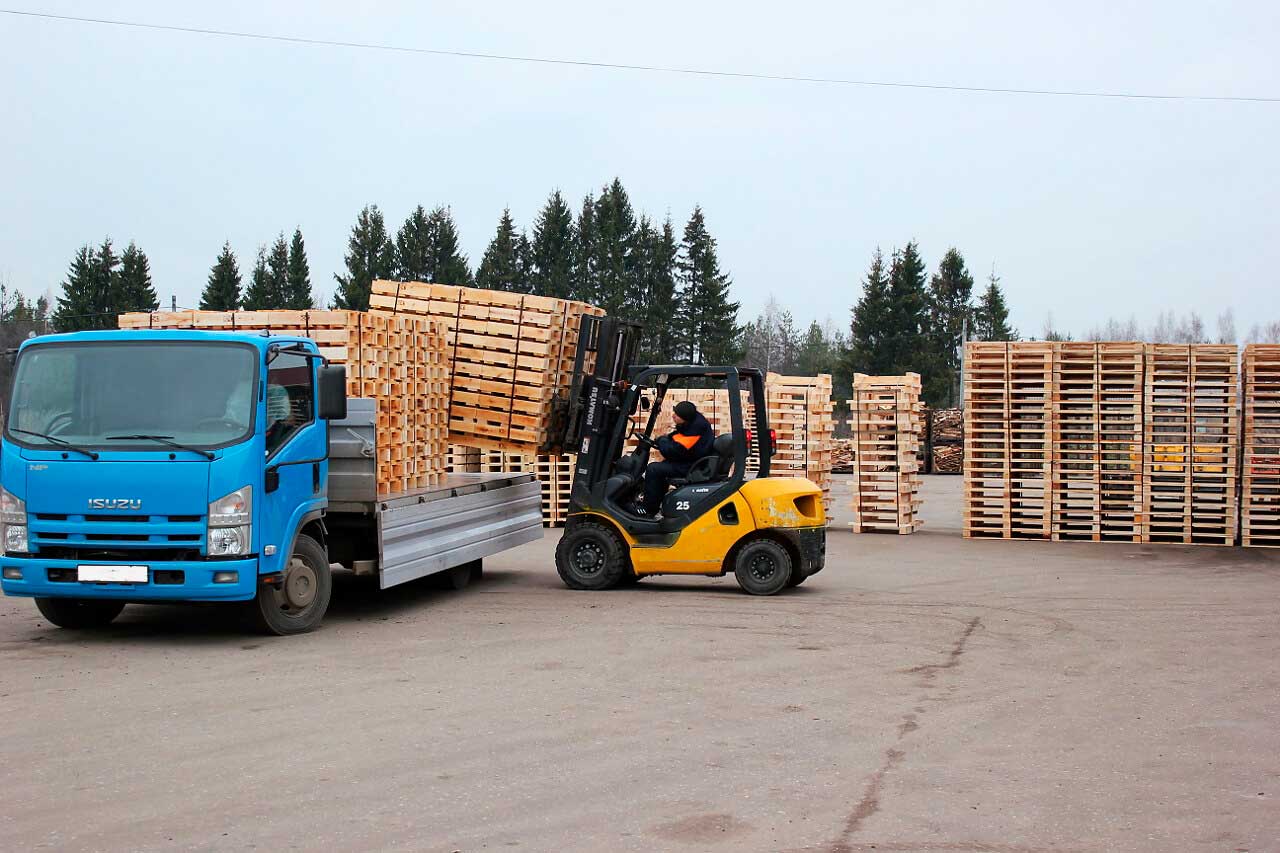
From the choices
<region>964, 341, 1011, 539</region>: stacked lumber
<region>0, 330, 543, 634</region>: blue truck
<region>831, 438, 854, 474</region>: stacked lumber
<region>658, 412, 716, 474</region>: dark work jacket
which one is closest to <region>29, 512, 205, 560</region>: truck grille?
<region>0, 330, 543, 634</region>: blue truck

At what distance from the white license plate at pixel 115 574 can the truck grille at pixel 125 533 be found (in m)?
0.11

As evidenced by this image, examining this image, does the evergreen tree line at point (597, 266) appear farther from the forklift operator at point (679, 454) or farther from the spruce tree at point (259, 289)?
the forklift operator at point (679, 454)

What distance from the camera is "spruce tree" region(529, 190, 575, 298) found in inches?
2554

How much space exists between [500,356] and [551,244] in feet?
173

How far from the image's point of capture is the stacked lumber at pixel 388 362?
446 inches

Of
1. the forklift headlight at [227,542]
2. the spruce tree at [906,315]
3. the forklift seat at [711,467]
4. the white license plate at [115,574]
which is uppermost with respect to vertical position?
the spruce tree at [906,315]

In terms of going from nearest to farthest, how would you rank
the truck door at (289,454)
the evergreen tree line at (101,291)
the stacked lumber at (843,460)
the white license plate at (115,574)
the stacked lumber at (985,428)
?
the white license plate at (115,574)
the truck door at (289,454)
the stacked lumber at (985,428)
the stacked lumber at (843,460)
the evergreen tree line at (101,291)

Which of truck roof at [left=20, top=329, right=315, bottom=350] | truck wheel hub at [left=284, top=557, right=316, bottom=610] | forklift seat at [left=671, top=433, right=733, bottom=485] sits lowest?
truck wheel hub at [left=284, top=557, right=316, bottom=610]

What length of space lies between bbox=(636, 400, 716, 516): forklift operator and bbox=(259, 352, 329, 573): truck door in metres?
3.67

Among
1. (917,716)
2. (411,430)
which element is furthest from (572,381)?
(917,716)

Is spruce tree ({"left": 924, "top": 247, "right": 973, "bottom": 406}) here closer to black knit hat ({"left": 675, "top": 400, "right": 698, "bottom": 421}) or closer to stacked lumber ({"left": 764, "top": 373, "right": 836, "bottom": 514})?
stacked lumber ({"left": 764, "top": 373, "right": 836, "bottom": 514})

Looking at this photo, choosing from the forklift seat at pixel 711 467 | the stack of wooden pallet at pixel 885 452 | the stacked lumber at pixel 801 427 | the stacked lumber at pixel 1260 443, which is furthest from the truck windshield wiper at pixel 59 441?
the stacked lumber at pixel 1260 443

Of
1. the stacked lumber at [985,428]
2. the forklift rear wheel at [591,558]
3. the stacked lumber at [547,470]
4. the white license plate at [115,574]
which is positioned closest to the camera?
the white license plate at [115,574]

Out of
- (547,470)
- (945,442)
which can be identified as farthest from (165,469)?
(945,442)
